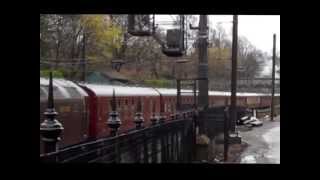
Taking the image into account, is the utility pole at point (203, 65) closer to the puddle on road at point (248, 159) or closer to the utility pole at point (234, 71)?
the utility pole at point (234, 71)

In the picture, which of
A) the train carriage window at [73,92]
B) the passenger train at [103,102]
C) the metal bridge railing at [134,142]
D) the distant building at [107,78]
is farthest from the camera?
the train carriage window at [73,92]

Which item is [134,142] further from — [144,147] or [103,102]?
[103,102]

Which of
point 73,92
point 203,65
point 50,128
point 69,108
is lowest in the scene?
point 50,128

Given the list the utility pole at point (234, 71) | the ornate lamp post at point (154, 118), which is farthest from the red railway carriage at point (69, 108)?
the utility pole at point (234, 71)

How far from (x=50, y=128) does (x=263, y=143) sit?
1931 mm

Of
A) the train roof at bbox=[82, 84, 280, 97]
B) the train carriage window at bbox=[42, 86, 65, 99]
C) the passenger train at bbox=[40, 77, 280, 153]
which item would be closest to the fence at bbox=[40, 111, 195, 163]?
the passenger train at bbox=[40, 77, 280, 153]

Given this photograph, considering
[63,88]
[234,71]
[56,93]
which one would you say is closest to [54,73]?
[56,93]

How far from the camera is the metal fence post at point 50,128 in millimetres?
4852

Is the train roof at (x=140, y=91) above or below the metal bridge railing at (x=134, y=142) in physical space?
above

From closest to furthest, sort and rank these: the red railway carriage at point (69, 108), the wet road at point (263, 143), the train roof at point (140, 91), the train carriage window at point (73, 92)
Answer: the wet road at point (263, 143) < the red railway carriage at point (69, 108) < the train roof at point (140, 91) < the train carriage window at point (73, 92)

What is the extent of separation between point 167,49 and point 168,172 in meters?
1.18

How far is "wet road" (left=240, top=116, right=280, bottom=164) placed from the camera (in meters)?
4.80

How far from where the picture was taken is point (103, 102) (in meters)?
6.09

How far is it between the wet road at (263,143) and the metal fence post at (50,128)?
5.54ft
